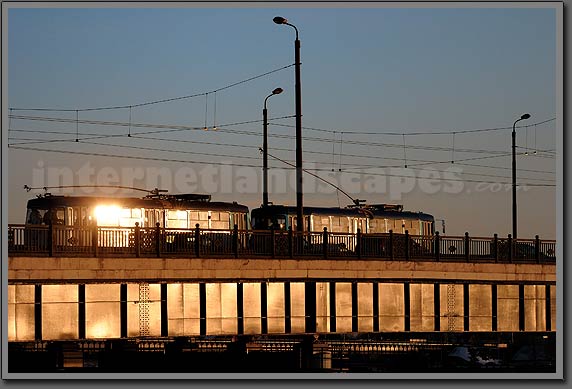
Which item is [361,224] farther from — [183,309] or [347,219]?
[183,309]

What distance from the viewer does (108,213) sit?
63.2 metres

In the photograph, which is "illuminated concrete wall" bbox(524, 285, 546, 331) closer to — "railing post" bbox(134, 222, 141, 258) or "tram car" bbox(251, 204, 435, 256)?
"tram car" bbox(251, 204, 435, 256)

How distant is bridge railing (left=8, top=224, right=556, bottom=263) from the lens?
143 feet

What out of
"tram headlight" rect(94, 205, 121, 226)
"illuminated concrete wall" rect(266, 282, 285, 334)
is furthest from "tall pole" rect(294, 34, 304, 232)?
"tram headlight" rect(94, 205, 121, 226)

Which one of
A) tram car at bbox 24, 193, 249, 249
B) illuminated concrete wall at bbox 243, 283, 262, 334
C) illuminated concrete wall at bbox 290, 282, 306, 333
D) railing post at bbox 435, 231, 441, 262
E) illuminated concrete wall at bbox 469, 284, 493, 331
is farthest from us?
tram car at bbox 24, 193, 249, 249

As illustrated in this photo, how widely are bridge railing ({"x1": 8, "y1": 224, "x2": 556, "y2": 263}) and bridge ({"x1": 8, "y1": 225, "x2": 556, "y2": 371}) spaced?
2.1 inches

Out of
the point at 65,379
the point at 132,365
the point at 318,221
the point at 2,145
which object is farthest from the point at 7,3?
the point at 318,221

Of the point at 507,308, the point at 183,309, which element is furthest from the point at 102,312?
the point at 507,308

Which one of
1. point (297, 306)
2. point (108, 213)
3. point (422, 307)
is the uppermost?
point (108, 213)

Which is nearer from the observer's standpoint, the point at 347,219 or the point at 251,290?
the point at 251,290

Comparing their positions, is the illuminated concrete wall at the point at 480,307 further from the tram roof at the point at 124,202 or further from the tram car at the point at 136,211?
the tram roof at the point at 124,202

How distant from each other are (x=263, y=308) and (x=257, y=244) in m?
2.30

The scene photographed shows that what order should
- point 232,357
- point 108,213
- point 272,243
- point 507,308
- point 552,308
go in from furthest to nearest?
point 108,213 → point 552,308 → point 507,308 → point 232,357 → point 272,243

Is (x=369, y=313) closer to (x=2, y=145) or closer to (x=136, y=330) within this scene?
(x=136, y=330)
